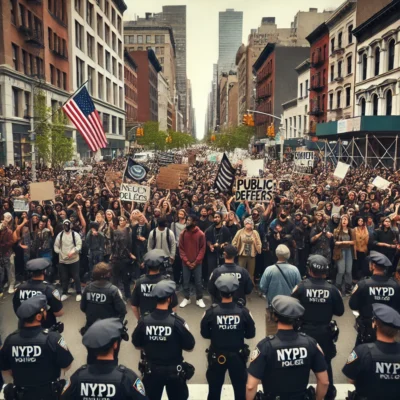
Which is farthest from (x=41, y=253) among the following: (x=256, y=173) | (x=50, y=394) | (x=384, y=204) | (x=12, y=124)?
(x=12, y=124)

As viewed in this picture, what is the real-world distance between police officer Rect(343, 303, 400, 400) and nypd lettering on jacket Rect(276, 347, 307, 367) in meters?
0.45

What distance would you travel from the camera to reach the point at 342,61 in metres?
40.9

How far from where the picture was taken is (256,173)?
49.9 ft

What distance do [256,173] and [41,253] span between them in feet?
26.6

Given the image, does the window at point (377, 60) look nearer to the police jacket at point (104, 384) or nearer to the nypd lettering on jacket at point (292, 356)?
the nypd lettering on jacket at point (292, 356)

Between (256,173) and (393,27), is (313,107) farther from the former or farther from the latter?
(256,173)

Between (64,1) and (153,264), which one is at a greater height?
(64,1)

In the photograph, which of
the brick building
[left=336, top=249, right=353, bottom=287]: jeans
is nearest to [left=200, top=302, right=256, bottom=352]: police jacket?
[left=336, top=249, right=353, bottom=287]: jeans

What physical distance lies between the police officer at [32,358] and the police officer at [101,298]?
4.96 feet

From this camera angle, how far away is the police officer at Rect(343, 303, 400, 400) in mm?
3756

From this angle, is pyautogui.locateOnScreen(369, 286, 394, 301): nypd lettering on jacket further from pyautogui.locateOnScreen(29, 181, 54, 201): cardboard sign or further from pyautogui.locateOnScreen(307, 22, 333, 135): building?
pyautogui.locateOnScreen(307, 22, 333, 135): building

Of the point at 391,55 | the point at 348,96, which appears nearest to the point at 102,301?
the point at 391,55

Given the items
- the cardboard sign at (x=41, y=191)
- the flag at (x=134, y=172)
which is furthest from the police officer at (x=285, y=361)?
the flag at (x=134, y=172)

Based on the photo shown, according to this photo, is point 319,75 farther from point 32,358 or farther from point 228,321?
point 32,358
